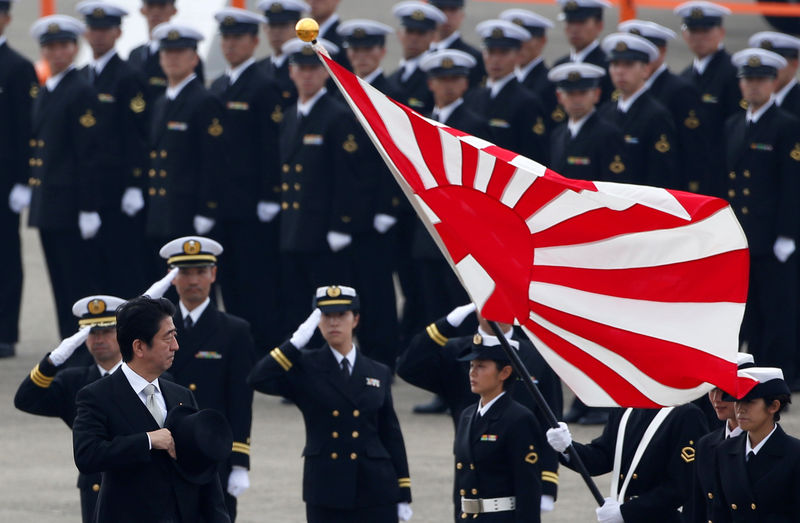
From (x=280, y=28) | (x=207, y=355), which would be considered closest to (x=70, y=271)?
(x=280, y=28)

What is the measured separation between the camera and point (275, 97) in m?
12.4

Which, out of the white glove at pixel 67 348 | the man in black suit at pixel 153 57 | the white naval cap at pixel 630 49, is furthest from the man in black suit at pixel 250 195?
the white glove at pixel 67 348

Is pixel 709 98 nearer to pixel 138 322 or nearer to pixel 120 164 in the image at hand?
pixel 120 164

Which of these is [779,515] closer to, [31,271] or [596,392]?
[596,392]

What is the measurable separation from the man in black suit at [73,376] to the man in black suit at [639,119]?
4.10m

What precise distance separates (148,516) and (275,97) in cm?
646

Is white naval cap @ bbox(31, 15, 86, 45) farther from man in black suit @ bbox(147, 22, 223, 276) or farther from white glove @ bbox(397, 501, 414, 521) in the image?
white glove @ bbox(397, 501, 414, 521)

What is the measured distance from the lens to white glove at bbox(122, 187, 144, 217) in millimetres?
12562

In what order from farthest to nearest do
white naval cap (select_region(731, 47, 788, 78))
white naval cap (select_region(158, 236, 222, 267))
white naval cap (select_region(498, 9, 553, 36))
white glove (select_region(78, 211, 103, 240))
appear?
white naval cap (select_region(498, 9, 553, 36)) → white glove (select_region(78, 211, 103, 240)) → white naval cap (select_region(731, 47, 788, 78)) → white naval cap (select_region(158, 236, 222, 267))

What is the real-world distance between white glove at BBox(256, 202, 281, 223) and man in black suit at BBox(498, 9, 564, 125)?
1.77 meters

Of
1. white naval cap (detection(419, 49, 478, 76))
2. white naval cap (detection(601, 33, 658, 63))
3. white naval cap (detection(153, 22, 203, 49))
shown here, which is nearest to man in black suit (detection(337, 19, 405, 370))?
white naval cap (detection(419, 49, 478, 76))

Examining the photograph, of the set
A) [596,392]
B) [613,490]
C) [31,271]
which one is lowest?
[31,271]

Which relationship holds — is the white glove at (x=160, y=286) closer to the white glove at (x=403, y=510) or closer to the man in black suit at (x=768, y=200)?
the white glove at (x=403, y=510)

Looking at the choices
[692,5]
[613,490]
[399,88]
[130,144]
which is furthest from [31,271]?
[613,490]
